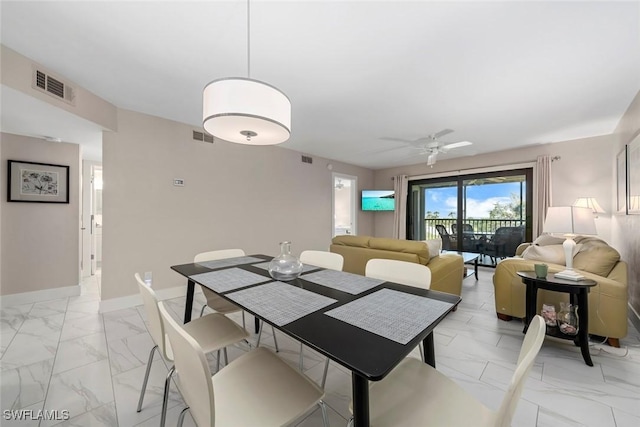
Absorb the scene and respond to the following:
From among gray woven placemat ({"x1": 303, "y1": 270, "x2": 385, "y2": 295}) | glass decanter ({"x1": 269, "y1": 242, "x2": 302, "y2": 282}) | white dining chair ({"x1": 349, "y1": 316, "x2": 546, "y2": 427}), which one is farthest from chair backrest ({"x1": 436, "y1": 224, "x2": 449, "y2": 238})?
white dining chair ({"x1": 349, "y1": 316, "x2": 546, "y2": 427})

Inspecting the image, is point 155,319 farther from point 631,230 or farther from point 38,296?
point 631,230

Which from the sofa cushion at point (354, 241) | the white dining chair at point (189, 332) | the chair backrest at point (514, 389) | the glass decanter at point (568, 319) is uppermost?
the sofa cushion at point (354, 241)

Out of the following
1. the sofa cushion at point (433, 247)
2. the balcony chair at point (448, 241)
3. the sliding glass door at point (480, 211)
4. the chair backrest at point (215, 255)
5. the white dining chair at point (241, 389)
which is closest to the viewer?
the white dining chair at point (241, 389)

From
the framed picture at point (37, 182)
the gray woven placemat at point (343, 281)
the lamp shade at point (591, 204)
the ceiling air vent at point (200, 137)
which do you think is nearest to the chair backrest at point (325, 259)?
the gray woven placemat at point (343, 281)

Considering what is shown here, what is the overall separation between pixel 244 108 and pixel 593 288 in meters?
3.06

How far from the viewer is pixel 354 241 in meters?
3.26

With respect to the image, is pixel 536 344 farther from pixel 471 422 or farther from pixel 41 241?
pixel 41 241

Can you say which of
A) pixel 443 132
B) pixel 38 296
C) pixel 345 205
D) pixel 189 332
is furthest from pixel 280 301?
pixel 345 205

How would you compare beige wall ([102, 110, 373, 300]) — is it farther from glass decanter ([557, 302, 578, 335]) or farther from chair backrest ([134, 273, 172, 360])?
glass decanter ([557, 302, 578, 335])

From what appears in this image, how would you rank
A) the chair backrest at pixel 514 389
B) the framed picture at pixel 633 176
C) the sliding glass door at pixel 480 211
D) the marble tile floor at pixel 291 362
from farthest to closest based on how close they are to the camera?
1. the sliding glass door at pixel 480 211
2. the framed picture at pixel 633 176
3. the marble tile floor at pixel 291 362
4. the chair backrest at pixel 514 389

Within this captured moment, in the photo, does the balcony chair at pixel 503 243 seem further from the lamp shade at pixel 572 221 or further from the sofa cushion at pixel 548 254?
the lamp shade at pixel 572 221

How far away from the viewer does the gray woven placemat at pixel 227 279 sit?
1.45 metres

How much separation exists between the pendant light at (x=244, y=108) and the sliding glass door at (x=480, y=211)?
5.07 m

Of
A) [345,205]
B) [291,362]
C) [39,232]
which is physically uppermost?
[345,205]
